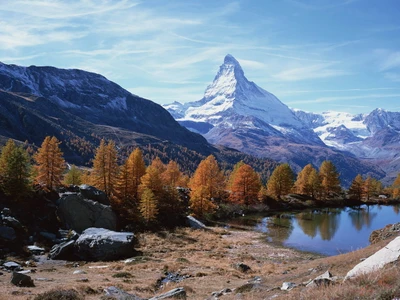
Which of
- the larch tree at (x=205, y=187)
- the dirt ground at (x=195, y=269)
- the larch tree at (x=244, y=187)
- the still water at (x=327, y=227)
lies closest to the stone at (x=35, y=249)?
the dirt ground at (x=195, y=269)

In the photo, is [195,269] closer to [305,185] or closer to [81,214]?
[81,214]

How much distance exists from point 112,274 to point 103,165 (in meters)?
37.0

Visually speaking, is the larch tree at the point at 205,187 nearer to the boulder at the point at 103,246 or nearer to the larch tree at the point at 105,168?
the larch tree at the point at 105,168

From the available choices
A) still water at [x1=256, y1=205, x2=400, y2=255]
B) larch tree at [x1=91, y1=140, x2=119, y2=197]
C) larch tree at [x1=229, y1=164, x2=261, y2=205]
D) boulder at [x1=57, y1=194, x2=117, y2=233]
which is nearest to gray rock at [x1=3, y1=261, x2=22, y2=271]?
boulder at [x1=57, y1=194, x2=117, y2=233]

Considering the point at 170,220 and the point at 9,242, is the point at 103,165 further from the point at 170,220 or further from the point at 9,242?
the point at 9,242

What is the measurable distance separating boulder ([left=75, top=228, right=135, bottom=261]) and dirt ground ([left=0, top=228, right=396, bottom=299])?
7.77 ft

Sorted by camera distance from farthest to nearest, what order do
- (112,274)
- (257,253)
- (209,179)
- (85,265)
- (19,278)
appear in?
(209,179) < (257,253) < (85,265) < (112,274) < (19,278)

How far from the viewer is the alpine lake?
57.6m

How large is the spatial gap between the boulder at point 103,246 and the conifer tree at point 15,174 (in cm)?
1343

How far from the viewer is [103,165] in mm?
65062

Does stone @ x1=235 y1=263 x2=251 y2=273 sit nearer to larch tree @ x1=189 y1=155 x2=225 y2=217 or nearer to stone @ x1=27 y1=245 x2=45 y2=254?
stone @ x1=27 y1=245 x2=45 y2=254

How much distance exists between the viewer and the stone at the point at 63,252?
38875 millimetres

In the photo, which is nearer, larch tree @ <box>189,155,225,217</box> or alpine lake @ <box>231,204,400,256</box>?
alpine lake @ <box>231,204,400,256</box>

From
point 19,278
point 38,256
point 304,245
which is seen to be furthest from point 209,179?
point 19,278
